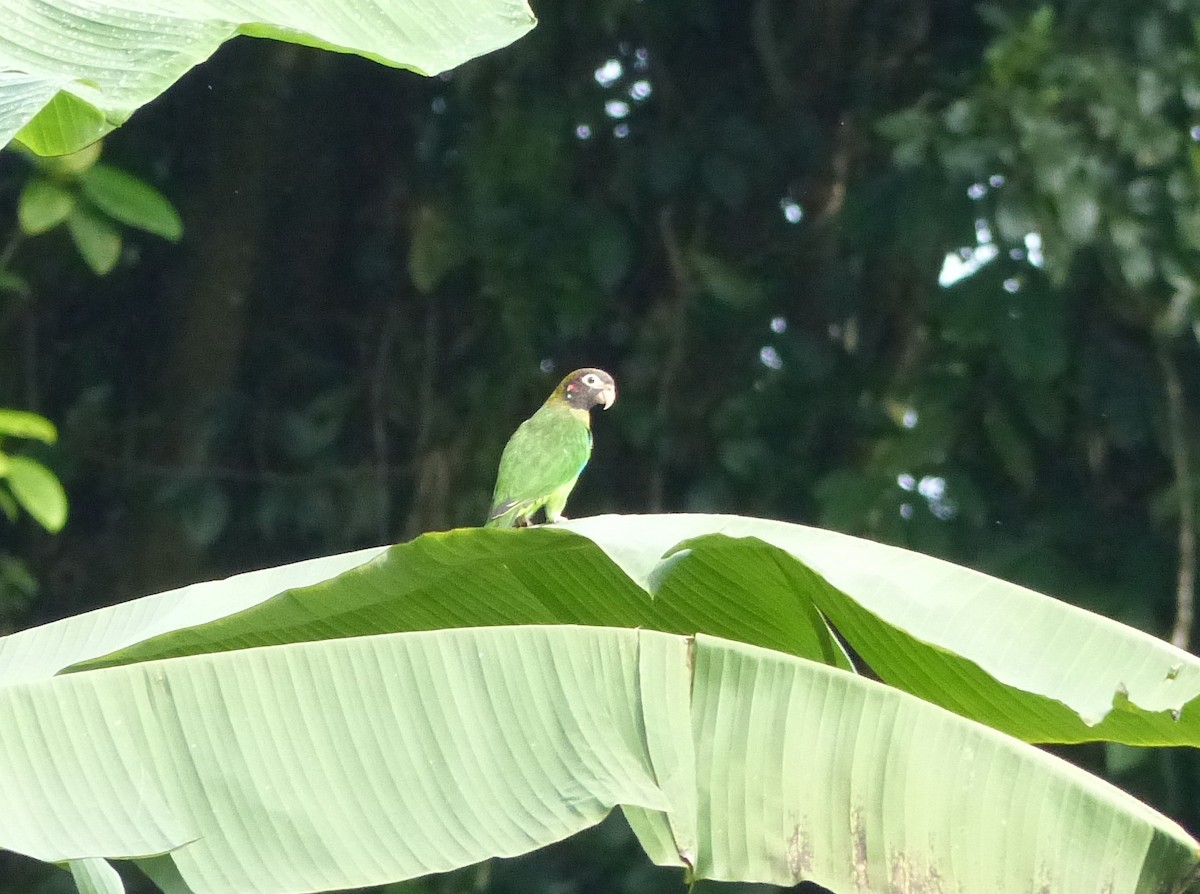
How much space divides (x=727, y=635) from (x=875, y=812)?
0.40 meters

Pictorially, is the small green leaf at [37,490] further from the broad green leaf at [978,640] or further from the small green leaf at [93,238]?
the broad green leaf at [978,640]

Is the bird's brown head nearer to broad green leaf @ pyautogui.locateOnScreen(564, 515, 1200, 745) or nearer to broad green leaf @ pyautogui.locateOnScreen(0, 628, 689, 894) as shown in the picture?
broad green leaf @ pyautogui.locateOnScreen(564, 515, 1200, 745)

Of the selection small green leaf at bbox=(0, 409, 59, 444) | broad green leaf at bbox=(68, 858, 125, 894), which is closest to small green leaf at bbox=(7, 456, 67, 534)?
small green leaf at bbox=(0, 409, 59, 444)

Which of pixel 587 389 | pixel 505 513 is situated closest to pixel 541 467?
pixel 505 513

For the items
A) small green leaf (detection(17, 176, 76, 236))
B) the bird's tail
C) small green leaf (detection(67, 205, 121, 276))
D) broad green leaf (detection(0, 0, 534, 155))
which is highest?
broad green leaf (detection(0, 0, 534, 155))

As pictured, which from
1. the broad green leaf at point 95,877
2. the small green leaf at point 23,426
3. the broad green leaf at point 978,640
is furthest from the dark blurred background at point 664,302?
the broad green leaf at point 95,877

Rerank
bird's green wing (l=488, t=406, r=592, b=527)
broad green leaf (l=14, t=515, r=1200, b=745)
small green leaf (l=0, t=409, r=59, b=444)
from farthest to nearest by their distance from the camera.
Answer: bird's green wing (l=488, t=406, r=592, b=527) < small green leaf (l=0, t=409, r=59, b=444) < broad green leaf (l=14, t=515, r=1200, b=745)

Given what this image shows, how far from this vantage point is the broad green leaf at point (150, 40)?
1873 mm

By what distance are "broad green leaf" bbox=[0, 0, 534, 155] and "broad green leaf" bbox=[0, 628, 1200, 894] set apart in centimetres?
74

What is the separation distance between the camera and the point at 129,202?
177 inches

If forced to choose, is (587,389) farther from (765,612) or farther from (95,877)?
(95,877)

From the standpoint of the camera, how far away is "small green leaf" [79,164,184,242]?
4.49 metres

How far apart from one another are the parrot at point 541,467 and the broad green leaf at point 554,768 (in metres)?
2.30

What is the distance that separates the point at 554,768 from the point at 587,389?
3383mm
